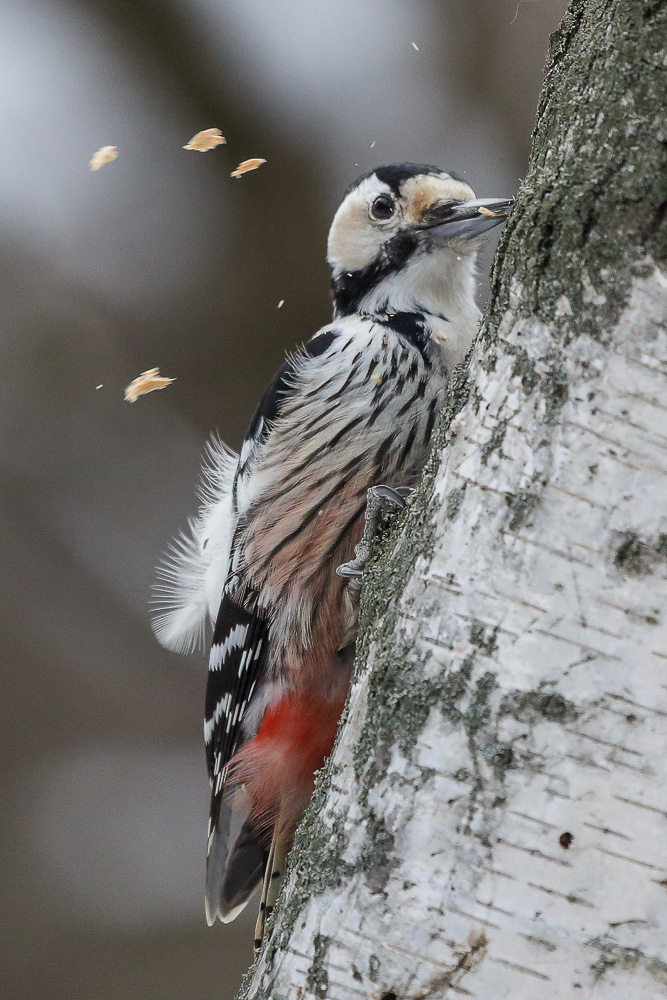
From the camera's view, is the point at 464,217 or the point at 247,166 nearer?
the point at 464,217

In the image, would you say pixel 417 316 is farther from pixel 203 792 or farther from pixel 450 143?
pixel 203 792

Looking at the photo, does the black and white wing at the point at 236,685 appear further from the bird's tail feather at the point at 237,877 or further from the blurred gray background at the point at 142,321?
the blurred gray background at the point at 142,321

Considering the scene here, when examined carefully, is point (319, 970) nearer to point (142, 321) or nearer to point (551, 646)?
point (551, 646)

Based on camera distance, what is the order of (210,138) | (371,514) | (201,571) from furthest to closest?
1. (210,138)
2. (201,571)
3. (371,514)

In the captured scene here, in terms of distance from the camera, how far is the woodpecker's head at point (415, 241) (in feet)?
6.41

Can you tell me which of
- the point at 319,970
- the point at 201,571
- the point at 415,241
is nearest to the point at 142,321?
the point at 201,571

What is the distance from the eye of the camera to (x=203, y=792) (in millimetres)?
3578

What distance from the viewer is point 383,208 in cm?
209

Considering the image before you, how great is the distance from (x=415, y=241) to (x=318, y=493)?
60 centimetres

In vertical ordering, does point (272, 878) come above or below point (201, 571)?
below

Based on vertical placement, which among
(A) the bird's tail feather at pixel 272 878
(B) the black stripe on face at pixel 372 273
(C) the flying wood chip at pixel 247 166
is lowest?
(A) the bird's tail feather at pixel 272 878

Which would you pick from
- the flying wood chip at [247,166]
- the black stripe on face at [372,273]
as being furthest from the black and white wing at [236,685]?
the flying wood chip at [247,166]

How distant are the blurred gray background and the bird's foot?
165cm

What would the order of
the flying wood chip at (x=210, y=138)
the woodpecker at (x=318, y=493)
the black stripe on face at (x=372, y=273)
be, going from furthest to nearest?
the flying wood chip at (x=210, y=138) < the black stripe on face at (x=372, y=273) < the woodpecker at (x=318, y=493)
